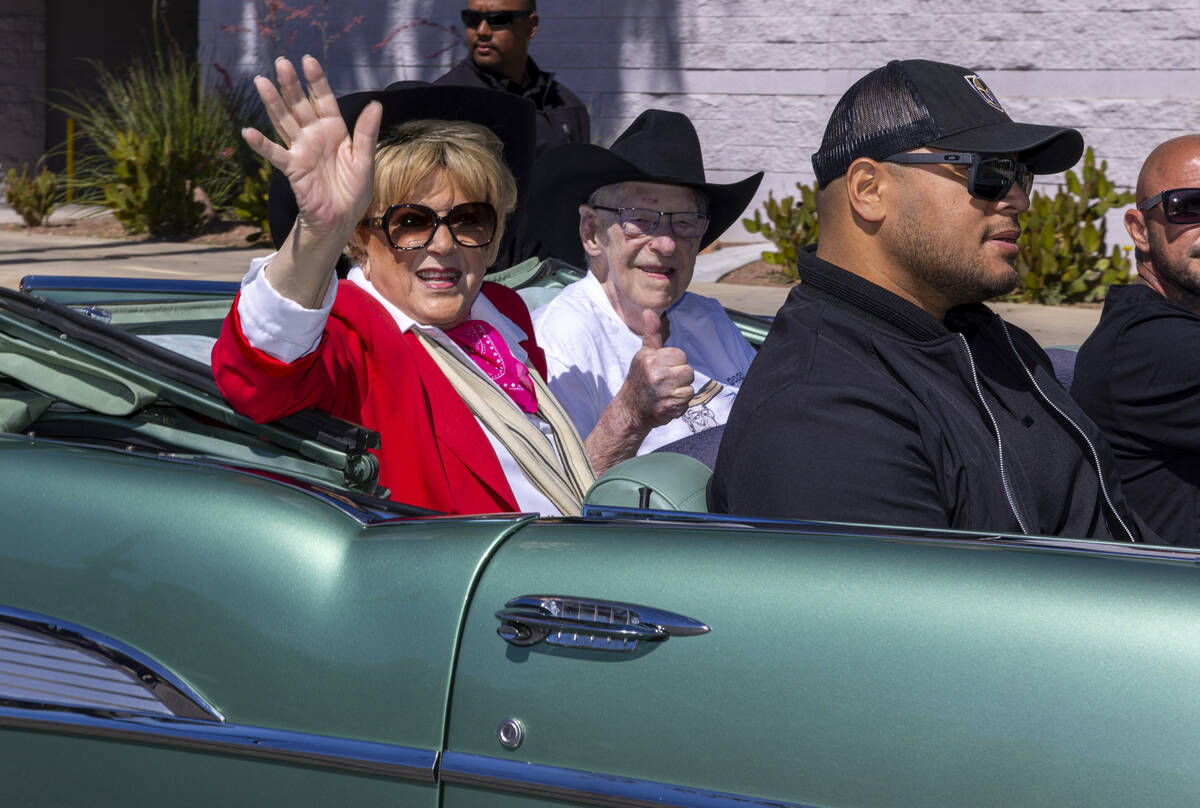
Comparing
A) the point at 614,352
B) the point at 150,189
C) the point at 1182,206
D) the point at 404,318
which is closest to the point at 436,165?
the point at 404,318

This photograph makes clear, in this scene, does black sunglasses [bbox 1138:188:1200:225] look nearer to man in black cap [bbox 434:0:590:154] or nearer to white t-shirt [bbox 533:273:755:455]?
white t-shirt [bbox 533:273:755:455]

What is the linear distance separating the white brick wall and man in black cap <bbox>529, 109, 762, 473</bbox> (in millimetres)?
7872

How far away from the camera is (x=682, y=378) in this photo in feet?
9.03

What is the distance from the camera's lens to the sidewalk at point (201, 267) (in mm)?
8891

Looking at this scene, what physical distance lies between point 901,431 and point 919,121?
1.77ft

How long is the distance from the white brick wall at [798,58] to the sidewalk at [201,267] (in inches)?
62.7

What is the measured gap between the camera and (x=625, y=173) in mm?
3783

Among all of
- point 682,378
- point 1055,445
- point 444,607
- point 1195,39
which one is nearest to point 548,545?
point 444,607

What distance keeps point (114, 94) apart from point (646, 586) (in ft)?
46.3

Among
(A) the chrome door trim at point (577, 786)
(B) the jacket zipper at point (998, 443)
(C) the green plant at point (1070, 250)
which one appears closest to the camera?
(A) the chrome door trim at point (577, 786)

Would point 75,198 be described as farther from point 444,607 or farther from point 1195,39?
point 444,607

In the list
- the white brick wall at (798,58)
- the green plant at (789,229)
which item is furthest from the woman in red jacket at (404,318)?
the white brick wall at (798,58)

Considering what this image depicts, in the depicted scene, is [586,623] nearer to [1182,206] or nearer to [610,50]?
[1182,206]

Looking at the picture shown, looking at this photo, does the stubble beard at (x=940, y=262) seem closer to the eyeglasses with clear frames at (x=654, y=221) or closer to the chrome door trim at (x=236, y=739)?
the chrome door trim at (x=236, y=739)
